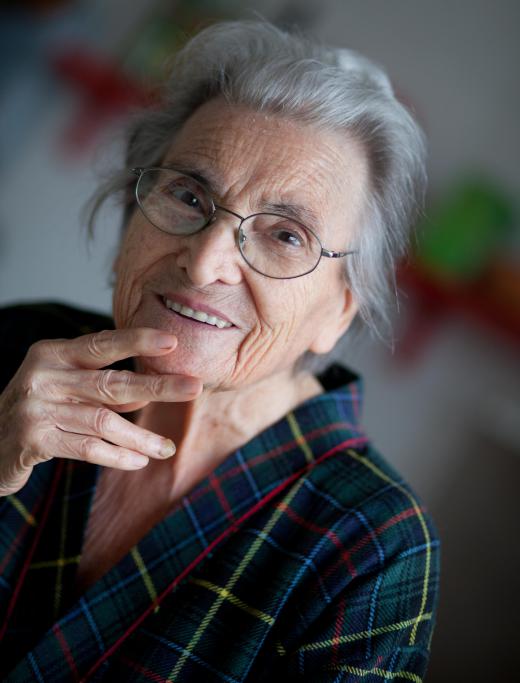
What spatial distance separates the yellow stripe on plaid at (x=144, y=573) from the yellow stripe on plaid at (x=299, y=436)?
35cm

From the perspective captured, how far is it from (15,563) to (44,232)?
252cm

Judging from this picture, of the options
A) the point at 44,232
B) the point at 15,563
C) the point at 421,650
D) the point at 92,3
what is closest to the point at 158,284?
the point at 15,563

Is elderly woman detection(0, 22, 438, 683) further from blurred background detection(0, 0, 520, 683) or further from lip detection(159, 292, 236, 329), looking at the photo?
blurred background detection(0, 0, 520, 683)

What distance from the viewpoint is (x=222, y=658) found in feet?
3.34

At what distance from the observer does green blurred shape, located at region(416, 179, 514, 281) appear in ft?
7.68

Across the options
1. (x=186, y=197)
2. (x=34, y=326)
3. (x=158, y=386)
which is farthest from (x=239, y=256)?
(x=34, y=326)

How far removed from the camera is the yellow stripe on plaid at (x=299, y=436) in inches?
47.7

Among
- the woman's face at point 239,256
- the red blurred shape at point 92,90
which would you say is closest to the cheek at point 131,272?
the woman's face at point 239,256

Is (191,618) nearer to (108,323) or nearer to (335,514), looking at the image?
(335,514)

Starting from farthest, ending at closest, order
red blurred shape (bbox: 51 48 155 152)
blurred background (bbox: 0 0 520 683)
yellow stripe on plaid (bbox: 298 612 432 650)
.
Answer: red blurred shape (bbox: 51 48 155 152), blurred background (bbox: 0 0 520 683), yellow stripe on plaid (bbox: 298 612 432 650)

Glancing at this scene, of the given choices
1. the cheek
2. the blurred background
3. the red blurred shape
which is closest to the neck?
the cheek

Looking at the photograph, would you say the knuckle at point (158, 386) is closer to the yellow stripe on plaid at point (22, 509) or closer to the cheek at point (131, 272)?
the cheek at point (131, 272)

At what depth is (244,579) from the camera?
3.52ft

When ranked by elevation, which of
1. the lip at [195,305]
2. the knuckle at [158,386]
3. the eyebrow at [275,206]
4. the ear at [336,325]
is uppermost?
the eyebrow at [275,206]
